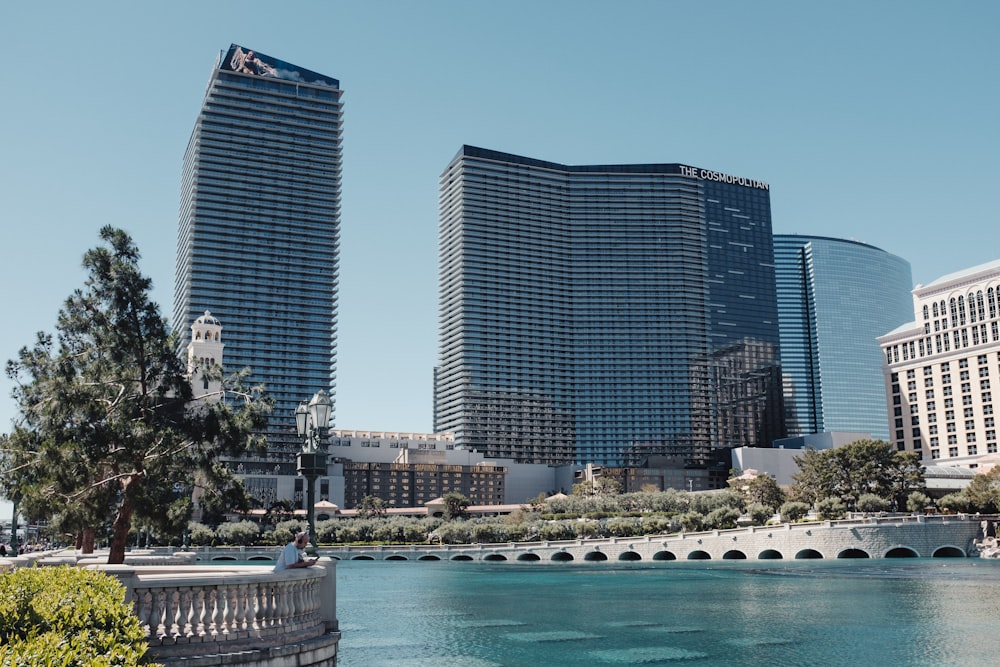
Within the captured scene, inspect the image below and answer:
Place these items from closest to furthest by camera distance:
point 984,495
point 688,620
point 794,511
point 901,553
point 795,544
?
point 688,620, point 901,553, point 795,544, point 984,495, point 794,511

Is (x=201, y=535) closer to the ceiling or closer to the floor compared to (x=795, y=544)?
closer to the ceiling

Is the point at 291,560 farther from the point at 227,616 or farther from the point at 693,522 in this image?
the point at 693,522

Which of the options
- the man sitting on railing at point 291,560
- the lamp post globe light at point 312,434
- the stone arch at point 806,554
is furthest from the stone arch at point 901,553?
the man sitting on railing at point 291,560

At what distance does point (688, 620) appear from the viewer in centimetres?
5094

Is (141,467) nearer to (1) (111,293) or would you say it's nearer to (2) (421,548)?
(1) (111,293)

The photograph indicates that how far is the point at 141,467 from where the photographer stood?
109 ft

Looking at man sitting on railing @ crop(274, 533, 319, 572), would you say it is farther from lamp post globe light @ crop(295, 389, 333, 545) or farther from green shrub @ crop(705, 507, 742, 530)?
green shrub @ crop(705, 507, 742, 530)

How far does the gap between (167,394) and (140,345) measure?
2640 millimetres

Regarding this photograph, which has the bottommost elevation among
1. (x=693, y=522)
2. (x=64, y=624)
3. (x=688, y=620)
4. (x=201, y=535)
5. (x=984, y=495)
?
(x=201, y=535)

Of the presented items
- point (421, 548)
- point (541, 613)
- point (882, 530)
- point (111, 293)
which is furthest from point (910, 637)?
point (421, 548)

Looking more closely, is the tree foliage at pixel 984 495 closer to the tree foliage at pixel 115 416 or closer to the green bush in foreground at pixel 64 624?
the tree foliage at pixel 115 416

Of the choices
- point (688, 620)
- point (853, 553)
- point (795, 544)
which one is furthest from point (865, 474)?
point (688, 620)

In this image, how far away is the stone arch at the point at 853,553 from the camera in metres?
118

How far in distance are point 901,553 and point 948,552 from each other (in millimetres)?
6554
